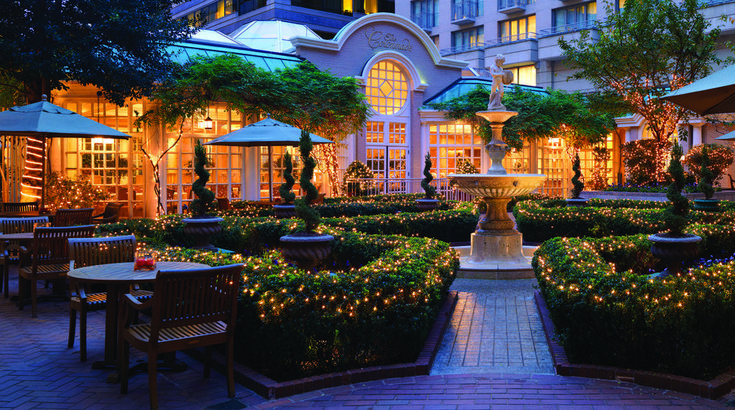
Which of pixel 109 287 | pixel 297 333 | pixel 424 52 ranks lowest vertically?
pixel 297 333

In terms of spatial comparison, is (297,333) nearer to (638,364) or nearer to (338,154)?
(638,364)

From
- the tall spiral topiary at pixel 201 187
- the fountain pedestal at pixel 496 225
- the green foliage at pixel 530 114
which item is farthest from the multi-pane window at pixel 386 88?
the tall spiral topiary at pixel 201 187

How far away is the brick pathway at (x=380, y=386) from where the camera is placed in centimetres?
427

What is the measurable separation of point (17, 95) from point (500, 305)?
39.4ft

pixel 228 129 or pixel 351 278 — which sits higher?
pixel 228 129

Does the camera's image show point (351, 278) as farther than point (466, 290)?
No

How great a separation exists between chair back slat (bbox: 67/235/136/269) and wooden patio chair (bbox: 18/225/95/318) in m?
1.08

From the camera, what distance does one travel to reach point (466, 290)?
28.2 feet

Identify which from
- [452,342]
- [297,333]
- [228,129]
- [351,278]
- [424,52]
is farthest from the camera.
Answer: [424,52]

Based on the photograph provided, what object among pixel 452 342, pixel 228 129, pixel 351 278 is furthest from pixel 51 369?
pixel 228 129

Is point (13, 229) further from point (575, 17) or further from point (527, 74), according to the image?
point (575, 17)

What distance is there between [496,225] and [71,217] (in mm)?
6689

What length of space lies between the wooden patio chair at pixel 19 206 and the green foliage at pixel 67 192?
2.23 m

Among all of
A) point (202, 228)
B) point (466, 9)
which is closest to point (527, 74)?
point (466, 9)
